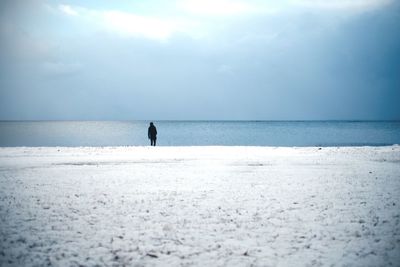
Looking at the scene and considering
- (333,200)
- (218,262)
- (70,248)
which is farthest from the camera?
(333,200)

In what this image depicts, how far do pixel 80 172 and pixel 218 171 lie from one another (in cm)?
666

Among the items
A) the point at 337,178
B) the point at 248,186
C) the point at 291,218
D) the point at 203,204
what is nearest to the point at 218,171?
the point at 248,186

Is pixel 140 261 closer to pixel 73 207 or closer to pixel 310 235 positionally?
pixel 310 235

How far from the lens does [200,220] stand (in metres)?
7.73

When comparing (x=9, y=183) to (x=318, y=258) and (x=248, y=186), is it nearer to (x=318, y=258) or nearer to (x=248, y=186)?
(x=248, y=186)

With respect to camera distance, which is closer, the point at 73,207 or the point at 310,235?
the point at 310,235

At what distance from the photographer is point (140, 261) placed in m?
5.59

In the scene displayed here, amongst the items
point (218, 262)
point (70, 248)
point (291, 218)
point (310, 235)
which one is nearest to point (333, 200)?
point (291, 218)

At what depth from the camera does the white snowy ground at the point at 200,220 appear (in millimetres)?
5793

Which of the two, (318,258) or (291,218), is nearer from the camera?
(318,258)

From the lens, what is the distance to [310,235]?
673 centimetres

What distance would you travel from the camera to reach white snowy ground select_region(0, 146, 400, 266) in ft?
19.0

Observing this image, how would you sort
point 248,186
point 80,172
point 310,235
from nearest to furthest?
1. point 310,235
2. point 248,186
3. point 80,172

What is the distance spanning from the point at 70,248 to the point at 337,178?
1108 centimetres
